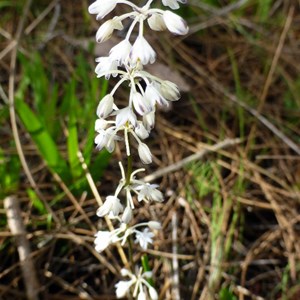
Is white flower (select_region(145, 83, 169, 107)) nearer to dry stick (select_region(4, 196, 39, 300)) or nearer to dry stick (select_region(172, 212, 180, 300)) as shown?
dry stick (select_region(172, 212, 180, 300))

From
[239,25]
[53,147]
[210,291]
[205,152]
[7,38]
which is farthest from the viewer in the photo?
[239,25]

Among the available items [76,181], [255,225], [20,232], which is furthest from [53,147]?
[255,225]

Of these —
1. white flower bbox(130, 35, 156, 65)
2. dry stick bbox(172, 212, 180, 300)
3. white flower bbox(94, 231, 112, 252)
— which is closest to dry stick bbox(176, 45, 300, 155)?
dry stick bbox(172, 212, 180, 300)

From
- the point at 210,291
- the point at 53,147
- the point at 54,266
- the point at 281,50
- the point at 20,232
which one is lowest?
the point at 210,291

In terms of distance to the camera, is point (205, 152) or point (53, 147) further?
point (205, 152)

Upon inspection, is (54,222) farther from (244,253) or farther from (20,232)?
(244,253)

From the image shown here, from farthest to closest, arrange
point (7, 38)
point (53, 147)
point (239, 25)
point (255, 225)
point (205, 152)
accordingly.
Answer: point (239, 25)
point (7, 38)
point (205, 152)
point (255, 225)
point (53, 147)

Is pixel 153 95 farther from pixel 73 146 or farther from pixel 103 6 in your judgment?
pixel 73 146
